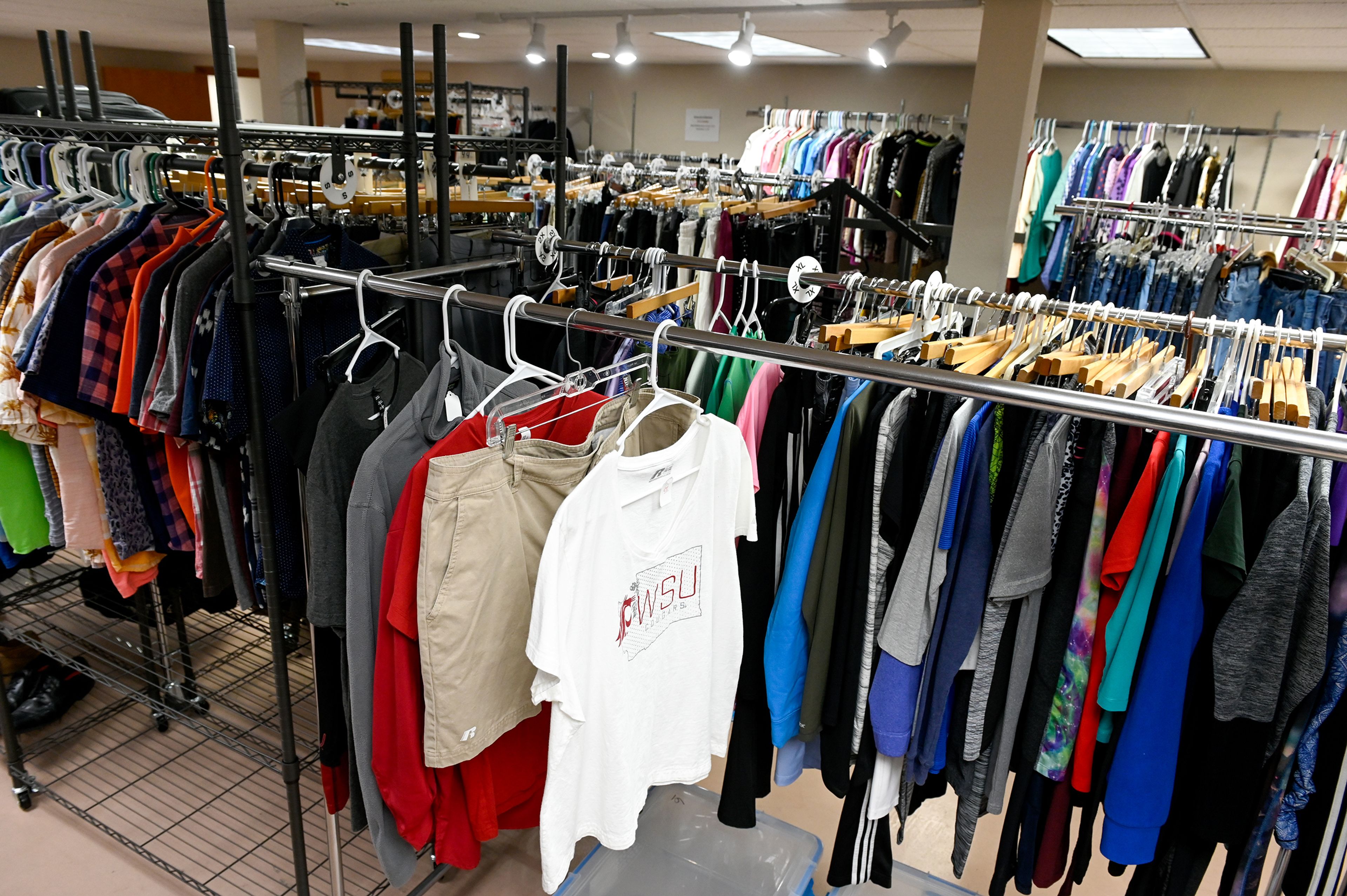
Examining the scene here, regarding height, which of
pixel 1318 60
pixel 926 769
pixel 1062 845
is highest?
pixel 1318 60

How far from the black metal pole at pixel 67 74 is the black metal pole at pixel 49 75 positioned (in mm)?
28

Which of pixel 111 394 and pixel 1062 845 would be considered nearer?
pixel 1062 845

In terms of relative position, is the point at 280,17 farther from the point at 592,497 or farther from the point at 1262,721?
the point at 1262,721

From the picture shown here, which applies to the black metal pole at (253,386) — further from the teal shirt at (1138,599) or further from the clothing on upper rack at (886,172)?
the clothing on upper rack at (886,172)

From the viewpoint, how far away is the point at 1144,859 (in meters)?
1.36

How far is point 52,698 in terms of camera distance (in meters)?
2.80

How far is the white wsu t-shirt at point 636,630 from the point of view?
1252 millimetres

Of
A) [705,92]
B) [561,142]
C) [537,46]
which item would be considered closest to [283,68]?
[537,46]

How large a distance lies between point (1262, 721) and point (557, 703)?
100 centimetres

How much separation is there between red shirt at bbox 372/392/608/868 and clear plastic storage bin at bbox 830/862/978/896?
94 centimetres

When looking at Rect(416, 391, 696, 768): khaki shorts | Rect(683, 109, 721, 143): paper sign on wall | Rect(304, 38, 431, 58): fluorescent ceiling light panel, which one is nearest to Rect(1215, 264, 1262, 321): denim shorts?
Rect(416, 391, 696, 768): khaki shorts

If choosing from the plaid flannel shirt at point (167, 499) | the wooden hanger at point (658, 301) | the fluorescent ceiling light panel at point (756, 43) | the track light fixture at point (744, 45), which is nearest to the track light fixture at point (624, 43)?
the fluorescent ceiling light panel at point (756, 43)

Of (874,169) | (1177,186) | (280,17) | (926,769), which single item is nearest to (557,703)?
(926,769)

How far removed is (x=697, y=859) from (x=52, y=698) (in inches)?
85.6
